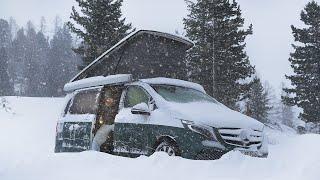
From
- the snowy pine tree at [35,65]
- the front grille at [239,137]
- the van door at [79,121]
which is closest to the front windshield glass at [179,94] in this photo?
the front grille at [239,137]

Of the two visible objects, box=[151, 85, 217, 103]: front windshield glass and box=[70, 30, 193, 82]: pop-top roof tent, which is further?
box=[70, 30, 193, 82]: pop-top roof tent

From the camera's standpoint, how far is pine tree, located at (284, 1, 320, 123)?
34.7 meters

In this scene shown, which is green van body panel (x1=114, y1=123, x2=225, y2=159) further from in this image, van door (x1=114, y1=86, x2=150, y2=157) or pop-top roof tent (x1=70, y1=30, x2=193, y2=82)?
pop-top roof tent (x1=70, y1=30, x2=193, y2=82)

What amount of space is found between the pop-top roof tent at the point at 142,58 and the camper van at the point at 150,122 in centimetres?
44

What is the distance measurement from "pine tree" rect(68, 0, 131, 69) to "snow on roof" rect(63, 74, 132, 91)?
60.5 ft

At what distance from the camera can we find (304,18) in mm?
36875

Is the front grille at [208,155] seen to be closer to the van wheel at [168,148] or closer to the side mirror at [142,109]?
the van wheel at [168,148]

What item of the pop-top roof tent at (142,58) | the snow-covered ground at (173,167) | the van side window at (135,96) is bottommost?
the snow-covered ground at (173,167)

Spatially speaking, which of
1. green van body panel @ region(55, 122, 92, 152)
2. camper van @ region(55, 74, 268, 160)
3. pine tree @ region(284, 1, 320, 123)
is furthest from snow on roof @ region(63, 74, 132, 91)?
pine tree @ region(284, 1, 320, 123)

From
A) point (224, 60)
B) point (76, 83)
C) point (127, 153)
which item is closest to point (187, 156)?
point (127, 153)

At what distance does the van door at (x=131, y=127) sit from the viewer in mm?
8531

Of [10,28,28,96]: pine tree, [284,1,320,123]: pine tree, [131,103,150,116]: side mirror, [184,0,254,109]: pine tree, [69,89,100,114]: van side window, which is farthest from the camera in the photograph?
[10,28,28,96]: pine tree

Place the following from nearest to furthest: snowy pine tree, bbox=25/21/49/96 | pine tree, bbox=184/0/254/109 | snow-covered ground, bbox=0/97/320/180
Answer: snow-covered ground, bbox=0/97/320/180
pine tree, bbox=184/0/254/109
snowy pine tree, bbox=25/21/49/96

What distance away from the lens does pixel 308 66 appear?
35.7 meters
